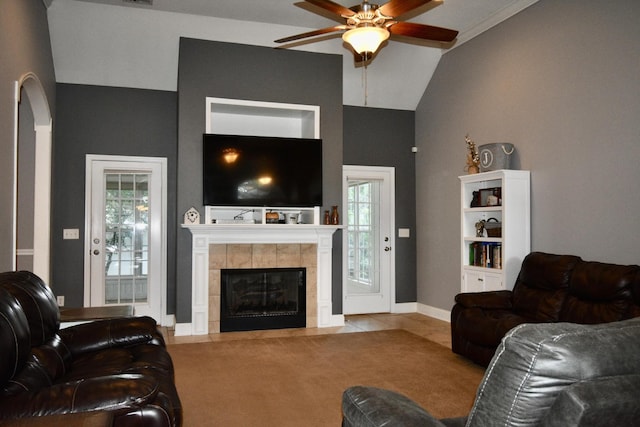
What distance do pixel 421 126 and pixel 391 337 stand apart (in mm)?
3163

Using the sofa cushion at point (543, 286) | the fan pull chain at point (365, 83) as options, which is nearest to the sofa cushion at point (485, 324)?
the sofa cushion at point (543, 286)

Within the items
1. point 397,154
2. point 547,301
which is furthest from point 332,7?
point 397,154

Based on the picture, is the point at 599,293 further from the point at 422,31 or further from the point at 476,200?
the point at 422,31

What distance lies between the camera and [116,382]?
1.79 metres

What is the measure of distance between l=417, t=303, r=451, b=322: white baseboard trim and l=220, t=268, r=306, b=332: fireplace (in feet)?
6.20

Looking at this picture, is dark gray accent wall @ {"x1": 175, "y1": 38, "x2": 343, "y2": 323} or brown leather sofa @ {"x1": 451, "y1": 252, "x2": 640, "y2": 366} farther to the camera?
dark gray accent wall @ {"x1": 175, "y1": 38, "x2": 343, "y2": 323}

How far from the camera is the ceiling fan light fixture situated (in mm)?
3746

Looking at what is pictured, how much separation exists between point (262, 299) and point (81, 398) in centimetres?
412

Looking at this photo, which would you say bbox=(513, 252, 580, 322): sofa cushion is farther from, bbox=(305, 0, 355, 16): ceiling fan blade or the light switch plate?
the light switch plate

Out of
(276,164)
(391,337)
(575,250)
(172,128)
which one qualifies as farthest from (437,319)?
(172,128)

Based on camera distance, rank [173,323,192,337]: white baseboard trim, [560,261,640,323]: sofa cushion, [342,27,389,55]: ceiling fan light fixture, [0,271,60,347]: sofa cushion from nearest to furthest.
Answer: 1. [0,271,60,347]: sofa cushion
2. [560,261,640,323]: sofa cushion
3. [342,27,389,55]: ceiling fan light fixture
4. [173,323,192,337]: white baseboard trim

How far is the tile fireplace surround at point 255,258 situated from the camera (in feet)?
18.1

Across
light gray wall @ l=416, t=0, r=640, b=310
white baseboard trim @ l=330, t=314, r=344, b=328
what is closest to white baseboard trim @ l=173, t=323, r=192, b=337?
white baseboard trim @ l=330, t=314, r=344, b=328

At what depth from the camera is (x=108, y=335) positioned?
300cm
